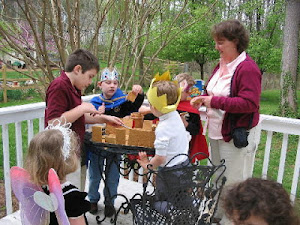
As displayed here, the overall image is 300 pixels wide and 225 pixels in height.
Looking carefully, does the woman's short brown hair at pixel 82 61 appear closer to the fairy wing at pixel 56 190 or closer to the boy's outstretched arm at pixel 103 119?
the boy's outstretched arm at pixel 103 119

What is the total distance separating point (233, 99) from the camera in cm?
213

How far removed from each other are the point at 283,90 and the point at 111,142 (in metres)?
5.97

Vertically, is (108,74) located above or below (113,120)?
above

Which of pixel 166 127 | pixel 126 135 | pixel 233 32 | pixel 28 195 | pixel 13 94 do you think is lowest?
pixel 13 94

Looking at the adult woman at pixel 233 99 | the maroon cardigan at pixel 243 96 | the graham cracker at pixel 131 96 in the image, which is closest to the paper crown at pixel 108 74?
the graham cracker at pixel 131 96

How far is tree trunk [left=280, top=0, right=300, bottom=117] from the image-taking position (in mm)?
7148

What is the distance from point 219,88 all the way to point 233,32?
1.24ft

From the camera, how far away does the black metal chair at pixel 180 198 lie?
1792mm

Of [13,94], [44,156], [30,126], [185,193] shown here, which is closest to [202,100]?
[185,193]

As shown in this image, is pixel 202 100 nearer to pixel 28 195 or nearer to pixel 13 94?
pixel 28 195

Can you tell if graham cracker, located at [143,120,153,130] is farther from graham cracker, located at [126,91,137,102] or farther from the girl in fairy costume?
the girl in fairy costume

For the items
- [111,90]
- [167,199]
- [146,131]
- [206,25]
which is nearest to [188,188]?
[167,199]

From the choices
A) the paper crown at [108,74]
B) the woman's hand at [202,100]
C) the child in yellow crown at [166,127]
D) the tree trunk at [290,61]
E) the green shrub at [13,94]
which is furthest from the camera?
the green shrub at [13,94]

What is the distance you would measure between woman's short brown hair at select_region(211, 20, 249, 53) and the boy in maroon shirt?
834 mm
